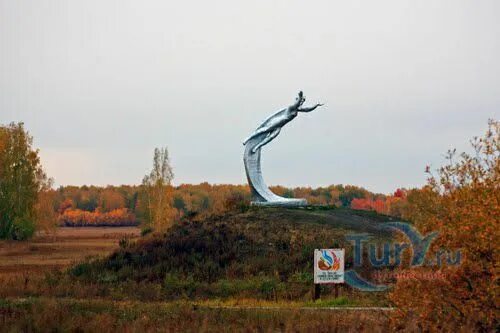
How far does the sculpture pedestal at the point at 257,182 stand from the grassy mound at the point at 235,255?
146cm

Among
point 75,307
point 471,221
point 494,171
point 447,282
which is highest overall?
point 494,171

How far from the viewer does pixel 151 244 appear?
30469mm

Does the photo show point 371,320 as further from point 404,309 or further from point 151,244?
point 151,244

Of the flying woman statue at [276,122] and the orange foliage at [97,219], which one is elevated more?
the flying woman statue at [276,122]

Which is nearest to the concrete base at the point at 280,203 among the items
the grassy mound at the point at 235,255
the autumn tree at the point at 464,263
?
the grassy mound at the point at 235,255

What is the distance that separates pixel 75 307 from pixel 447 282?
912cm

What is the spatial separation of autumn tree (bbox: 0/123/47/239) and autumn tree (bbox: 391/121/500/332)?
47708 millimetres

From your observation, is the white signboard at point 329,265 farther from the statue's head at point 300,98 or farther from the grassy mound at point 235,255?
the statue's head at point 300,98

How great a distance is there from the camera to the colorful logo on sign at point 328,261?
2125 cm

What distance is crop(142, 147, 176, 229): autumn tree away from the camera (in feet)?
193

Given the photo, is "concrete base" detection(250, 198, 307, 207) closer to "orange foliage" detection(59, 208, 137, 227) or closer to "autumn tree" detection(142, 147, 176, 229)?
"autumn tree" detection(142, 147, 176, 229)

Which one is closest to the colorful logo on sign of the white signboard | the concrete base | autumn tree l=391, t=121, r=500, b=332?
the white signboard

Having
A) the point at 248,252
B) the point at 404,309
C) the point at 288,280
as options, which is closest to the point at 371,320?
the point at 404,309

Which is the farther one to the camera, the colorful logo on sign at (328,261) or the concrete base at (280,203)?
the concrete base at (280,203)
